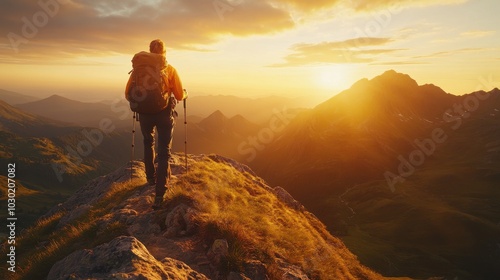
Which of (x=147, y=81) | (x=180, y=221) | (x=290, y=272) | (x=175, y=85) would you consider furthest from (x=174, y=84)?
(x=290, y=272)

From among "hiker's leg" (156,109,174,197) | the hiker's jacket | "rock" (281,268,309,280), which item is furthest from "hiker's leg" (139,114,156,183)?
"rock" (281,268,309,280)

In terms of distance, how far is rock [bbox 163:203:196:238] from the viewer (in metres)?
9.89

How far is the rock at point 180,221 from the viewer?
9.89 meters

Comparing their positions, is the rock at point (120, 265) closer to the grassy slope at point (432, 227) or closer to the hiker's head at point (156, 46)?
the hiker's head at point (156, 46)

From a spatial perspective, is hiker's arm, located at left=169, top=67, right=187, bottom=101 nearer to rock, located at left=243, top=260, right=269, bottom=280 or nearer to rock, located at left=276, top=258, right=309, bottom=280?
rock, located at left=243, top=260, right=269, bottom=280

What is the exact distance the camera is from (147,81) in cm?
1092

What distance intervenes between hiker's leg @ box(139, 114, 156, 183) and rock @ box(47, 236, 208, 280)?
549cm

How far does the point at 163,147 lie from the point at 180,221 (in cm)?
315

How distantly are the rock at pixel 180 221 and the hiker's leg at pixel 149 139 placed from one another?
345 cm

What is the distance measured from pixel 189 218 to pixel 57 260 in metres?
3.83

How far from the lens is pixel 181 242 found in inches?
372

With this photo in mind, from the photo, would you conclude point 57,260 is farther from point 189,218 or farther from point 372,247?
point 372,247

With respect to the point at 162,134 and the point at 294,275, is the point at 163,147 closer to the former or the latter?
the point at 162,134

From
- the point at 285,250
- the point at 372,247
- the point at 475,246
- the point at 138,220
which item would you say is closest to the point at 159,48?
the point at 138,220
